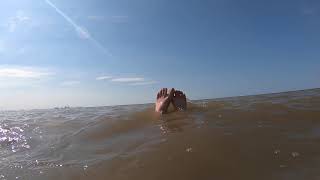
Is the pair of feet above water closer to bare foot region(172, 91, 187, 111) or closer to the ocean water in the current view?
bare foot region(172, 91, 187, 111)

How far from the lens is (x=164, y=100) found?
33.0 ft

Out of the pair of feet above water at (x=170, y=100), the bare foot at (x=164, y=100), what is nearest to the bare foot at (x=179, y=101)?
the pair of feet above water at (x=170, y=100)

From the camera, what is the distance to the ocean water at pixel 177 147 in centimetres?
489

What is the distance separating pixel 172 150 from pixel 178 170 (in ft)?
2.88

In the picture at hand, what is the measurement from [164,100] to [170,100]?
17 cm

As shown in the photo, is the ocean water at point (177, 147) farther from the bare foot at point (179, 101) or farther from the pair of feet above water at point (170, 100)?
the bare foot at point (179, 101)

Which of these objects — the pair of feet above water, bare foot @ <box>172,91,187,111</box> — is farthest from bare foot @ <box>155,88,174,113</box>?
bare foot @ <box>172,91,187,111</box>

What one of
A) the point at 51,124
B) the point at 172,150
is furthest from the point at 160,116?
the point at 172,150

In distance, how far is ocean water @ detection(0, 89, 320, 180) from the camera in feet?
16.1

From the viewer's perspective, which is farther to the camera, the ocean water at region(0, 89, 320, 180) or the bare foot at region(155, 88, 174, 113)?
the bare foot at region(155, 88, 174, 113)

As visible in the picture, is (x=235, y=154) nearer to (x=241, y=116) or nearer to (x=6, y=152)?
(x=241, y=116)

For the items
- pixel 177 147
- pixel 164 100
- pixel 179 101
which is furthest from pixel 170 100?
pixel 177 147

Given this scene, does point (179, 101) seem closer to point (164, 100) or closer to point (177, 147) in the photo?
point (164, 100)

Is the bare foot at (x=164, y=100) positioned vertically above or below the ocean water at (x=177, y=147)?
above
